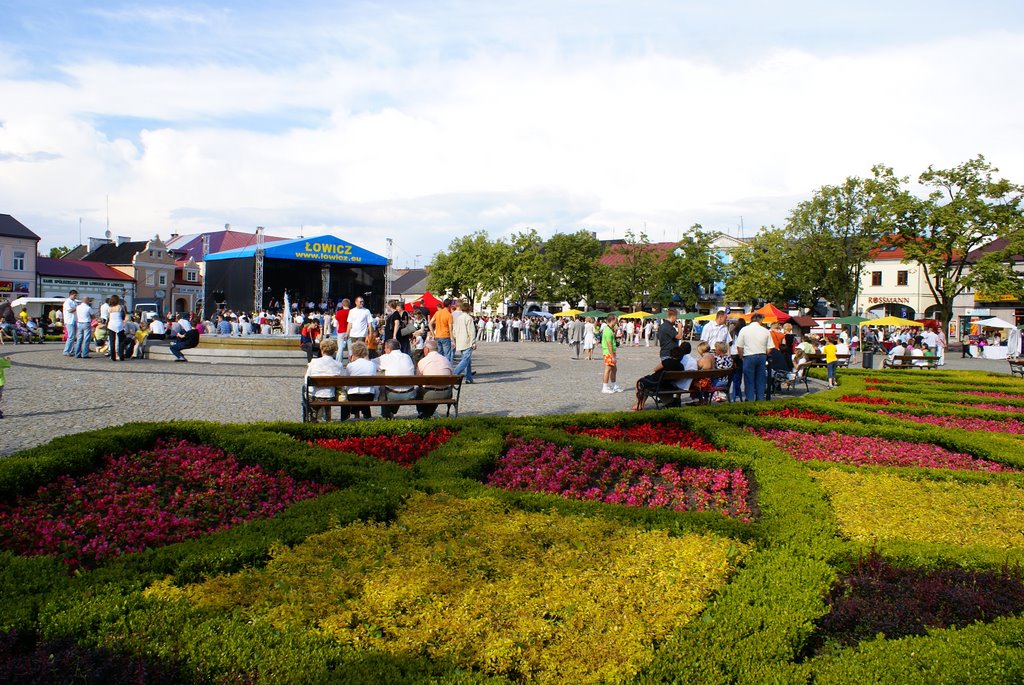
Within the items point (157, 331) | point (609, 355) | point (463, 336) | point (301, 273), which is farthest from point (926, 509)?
point (301, 273)

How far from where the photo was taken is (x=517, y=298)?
6444cm

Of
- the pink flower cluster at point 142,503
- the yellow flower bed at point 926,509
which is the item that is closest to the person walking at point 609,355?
the yellow flower bed at point 926,509

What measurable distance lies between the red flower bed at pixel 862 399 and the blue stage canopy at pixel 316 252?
1163 inches

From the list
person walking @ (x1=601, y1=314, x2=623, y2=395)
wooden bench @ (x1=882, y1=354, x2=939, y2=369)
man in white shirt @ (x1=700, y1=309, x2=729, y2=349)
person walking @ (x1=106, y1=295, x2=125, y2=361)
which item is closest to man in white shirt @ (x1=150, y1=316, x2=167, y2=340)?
person walking @ (x1=106, y1=295, x2=125, y2=361)

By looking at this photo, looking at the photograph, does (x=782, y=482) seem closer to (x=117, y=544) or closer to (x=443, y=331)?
(x=117, y=544)

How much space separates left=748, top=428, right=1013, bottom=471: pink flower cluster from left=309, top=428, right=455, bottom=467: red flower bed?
3.66 meters

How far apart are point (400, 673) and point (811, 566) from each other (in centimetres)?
242

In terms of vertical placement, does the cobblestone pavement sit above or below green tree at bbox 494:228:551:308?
below

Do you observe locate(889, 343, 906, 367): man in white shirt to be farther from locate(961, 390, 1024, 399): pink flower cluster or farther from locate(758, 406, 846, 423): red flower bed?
locate(758, 406, 846, 423): red flower bed

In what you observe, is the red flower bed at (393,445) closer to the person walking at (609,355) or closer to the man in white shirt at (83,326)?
the person walking at (609,355)

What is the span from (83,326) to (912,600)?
20.9 meters

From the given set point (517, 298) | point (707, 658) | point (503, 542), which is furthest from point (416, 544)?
point (517, 298)

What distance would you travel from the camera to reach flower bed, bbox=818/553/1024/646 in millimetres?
3912

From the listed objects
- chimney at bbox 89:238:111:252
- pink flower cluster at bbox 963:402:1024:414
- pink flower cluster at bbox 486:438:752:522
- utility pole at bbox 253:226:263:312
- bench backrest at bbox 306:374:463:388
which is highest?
chimney at bbox 89:238:111:252
